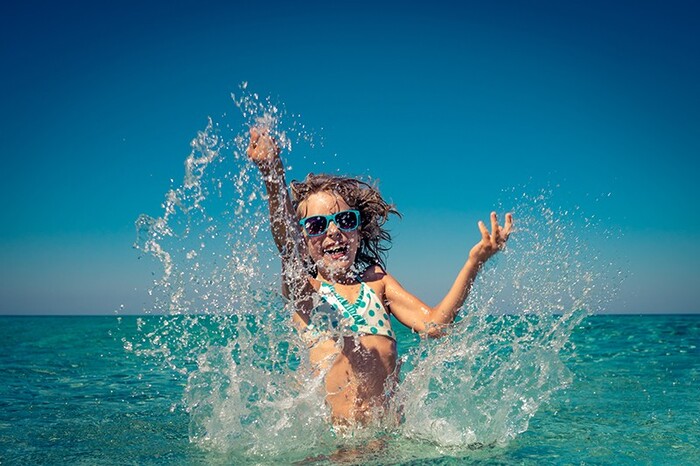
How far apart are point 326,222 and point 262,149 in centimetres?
55

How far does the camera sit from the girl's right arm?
11.7ft

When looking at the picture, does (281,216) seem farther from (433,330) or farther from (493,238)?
(493,238)

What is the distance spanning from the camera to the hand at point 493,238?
10.4 ft

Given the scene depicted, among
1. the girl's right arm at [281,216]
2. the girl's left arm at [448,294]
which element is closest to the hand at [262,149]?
the girl's right arm at [281,216]

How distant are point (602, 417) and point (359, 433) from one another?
202 cm

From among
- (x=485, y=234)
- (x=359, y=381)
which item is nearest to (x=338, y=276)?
(x=359, y=381)

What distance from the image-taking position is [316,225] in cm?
371

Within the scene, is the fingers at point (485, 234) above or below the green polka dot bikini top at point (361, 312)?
above

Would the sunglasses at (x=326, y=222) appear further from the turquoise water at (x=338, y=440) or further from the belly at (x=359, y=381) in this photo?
the turquoise water at (x=338, y=440)

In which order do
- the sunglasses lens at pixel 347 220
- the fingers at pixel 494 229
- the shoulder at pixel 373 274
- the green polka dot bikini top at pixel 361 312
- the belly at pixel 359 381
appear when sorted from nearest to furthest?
the fingers at pixel 494 229
the belly at pixel 359 381
the green polka dot bikini top at pixel 361 312
the sunglasses lens at pixel 347 220
the shoulder at pixel 373 274

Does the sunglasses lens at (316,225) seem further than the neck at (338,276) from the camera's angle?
No

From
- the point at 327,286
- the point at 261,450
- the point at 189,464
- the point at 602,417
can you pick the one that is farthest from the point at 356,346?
the point at 602,417

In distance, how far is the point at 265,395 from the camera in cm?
353

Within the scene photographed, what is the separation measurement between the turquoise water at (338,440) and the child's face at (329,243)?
1.01 m
